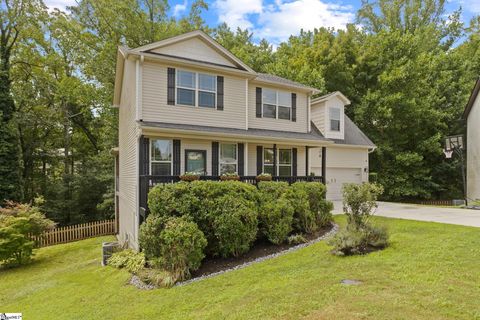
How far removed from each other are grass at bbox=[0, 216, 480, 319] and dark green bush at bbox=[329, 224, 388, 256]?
268 millimetres

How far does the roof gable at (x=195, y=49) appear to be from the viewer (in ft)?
35.7

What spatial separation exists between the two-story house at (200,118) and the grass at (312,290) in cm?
300

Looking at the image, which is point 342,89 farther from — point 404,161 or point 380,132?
point 404,161

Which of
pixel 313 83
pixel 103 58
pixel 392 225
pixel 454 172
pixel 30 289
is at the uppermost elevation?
pixel 103 58

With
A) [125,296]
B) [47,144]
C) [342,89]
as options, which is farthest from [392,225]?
[47,144]

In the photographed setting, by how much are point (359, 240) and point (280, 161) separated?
7.38m

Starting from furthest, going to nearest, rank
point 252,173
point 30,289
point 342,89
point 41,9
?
1. point 342,89
2. point 41,9
3. point 252,173
4. point 30,289

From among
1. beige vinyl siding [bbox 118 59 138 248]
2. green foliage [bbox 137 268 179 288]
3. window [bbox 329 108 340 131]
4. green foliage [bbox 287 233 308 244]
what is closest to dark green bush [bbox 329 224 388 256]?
green foliage [bbox 287 233 308 244]

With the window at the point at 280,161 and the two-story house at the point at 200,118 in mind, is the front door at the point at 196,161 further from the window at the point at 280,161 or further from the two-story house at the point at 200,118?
the window at the point at 280,161

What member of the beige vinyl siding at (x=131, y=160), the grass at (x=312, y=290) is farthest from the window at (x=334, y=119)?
the beige vinyl siding at (x=131, y=160)

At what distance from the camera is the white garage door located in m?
17.8

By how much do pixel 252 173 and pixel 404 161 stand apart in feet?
45.2

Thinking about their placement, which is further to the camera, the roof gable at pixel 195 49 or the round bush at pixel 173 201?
the roof gable at pixel 195 49

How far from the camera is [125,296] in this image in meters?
6.63
